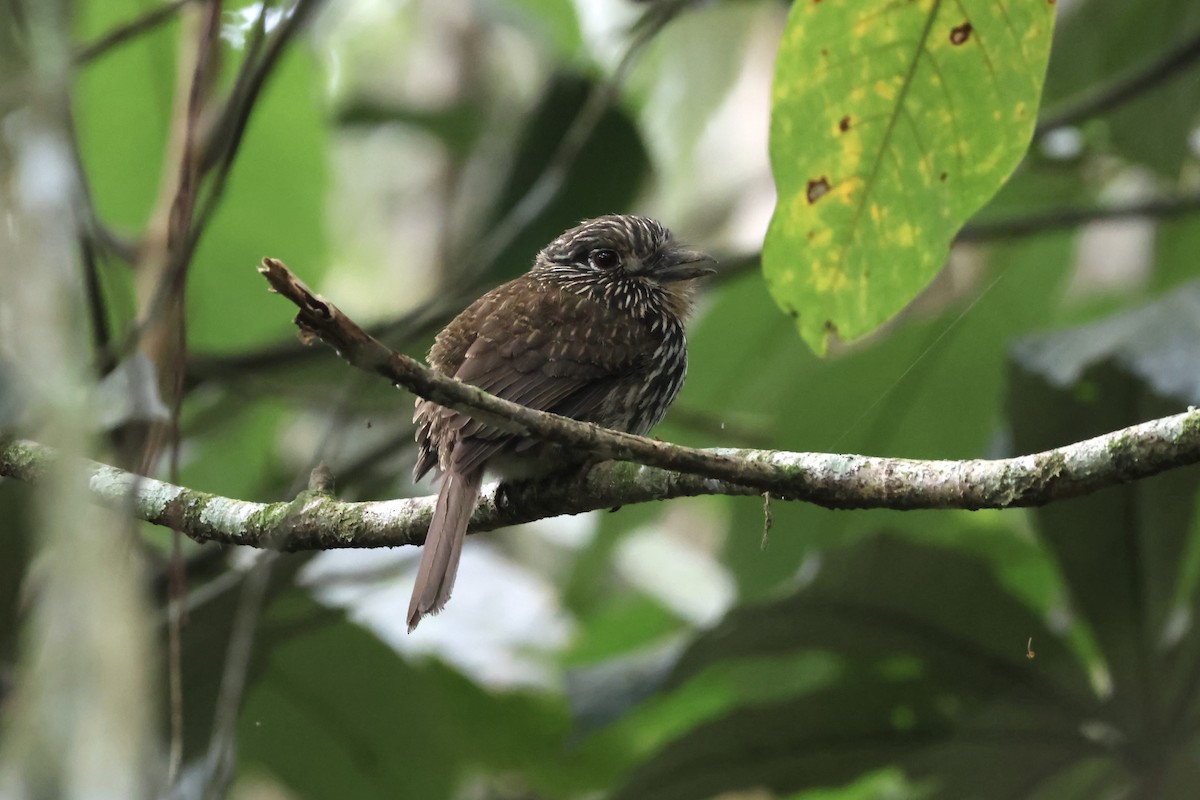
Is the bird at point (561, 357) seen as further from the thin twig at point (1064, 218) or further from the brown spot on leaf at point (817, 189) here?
the thin twig at point (1064, 218)

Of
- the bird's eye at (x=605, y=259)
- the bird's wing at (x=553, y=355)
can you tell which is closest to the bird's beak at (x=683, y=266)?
the bird's eye at (x=605, y=259)

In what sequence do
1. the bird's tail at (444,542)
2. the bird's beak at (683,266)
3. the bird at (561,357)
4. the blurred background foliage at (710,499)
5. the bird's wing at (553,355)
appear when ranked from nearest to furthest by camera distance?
the bird's tail at (444,542) → the bird at (561,357) → the bird's wing at (553,355) → the blurred background foliage at (710,499) → the bird's beak at (683,266)

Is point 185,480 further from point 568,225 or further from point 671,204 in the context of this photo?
point 671,204

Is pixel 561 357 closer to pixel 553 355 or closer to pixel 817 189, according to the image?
pixel 553 355

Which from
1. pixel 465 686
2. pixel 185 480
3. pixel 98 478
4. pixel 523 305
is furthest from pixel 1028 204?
pixel 98 478

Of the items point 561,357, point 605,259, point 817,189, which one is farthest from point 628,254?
point 817,189

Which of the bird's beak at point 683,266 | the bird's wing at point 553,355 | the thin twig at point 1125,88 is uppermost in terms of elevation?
the thin twig at point 1125,88
